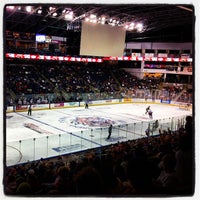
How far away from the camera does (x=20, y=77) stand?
93.0 ft

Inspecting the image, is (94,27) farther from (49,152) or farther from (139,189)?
(49,152)

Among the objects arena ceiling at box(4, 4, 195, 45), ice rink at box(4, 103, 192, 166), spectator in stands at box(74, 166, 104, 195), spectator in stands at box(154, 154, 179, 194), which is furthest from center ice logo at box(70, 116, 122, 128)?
spectator in stands at box(74, 166, 104, 195)

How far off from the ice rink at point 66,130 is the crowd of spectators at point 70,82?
1823 mm

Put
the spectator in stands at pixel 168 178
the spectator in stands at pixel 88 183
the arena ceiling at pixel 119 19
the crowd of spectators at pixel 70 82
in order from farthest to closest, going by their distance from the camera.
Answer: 1. the crowd of spectators at pixel 70 82
2. the arena ceiling at pixel 119 19
3. the spectator in stands at pixel 168 178
4. the spectator in stands at pixel 88 183

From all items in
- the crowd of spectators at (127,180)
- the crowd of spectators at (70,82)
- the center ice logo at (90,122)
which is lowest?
the center ice logo at (90,122)

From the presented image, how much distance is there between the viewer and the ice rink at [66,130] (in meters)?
10.9

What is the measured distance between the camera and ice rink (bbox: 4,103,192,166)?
10.9 m

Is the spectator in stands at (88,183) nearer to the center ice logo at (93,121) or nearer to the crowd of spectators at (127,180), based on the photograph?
the crowd of spectators at (127,180)

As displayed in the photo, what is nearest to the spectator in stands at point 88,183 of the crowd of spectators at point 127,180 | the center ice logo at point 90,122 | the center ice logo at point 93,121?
the crowd of spectators at point 127,180

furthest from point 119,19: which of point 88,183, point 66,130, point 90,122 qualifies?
point 88,183

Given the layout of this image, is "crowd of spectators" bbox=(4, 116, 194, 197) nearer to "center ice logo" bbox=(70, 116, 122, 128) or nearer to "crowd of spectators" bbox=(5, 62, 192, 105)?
"center ice logo" bbox=(70, 116, 122, 128)

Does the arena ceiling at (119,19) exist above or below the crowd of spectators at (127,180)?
above

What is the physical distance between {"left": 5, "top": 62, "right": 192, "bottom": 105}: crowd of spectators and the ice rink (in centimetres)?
182

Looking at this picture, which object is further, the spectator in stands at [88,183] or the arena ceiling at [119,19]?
the arena ceiling at [119,19]
